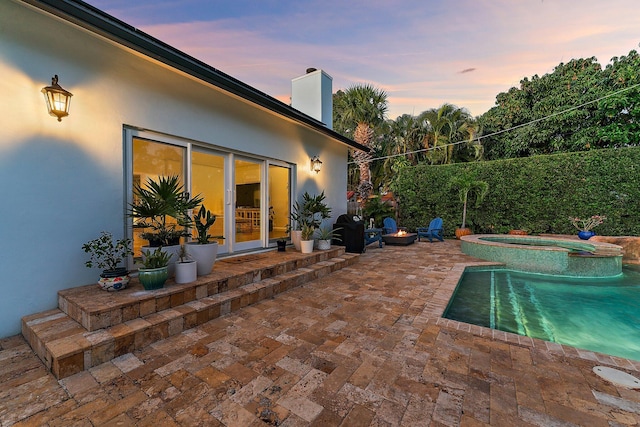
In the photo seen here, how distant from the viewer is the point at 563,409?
1793 mm

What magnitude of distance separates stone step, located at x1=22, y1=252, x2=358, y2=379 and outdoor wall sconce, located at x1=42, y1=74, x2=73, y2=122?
219cm

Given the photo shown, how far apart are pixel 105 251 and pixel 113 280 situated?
1.66 feet

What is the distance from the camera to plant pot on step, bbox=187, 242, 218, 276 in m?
3.71

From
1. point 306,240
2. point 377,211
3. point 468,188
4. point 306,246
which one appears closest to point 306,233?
point 306,240

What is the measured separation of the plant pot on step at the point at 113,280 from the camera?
9.95ft

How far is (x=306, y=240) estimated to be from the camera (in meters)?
5.99

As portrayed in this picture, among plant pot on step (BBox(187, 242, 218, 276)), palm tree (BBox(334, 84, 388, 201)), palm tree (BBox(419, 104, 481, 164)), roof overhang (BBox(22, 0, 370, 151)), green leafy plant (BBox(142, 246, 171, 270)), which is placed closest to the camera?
roof overhang (BBox(22, 0, 370, 151))

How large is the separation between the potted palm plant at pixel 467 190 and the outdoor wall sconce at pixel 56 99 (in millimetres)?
11591

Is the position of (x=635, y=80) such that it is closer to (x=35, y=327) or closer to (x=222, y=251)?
(x=222, y=251)

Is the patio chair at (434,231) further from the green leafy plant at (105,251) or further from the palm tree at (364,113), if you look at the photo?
the green leafy plant at (105,251)

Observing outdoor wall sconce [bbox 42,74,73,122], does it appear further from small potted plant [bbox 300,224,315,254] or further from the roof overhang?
small potted plant [bbox 300,224,315,254]

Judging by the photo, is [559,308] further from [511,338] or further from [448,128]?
[448,128]

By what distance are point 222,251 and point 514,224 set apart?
11.0 m

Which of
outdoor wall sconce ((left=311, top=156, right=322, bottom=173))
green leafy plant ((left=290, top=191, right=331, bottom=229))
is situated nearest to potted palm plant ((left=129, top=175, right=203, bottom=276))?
green leafy plant ((left=290, top=191, right=331, bottom=229))
